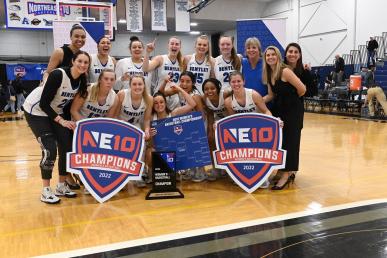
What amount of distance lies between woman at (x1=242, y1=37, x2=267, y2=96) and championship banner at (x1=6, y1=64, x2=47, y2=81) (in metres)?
17.9

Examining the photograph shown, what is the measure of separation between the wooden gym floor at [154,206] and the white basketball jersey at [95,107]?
846mm

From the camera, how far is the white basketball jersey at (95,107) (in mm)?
3783

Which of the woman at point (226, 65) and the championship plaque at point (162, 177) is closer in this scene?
the championship plaque at point (162, 177)

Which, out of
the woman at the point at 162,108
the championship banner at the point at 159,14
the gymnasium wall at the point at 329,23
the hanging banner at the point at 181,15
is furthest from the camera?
the hanging banner at the point at 181,15

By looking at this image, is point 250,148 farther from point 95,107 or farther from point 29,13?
point 29,13

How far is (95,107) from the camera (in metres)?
3.80

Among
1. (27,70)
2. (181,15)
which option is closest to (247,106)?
(181,15)

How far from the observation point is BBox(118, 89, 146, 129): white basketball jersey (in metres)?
3.90

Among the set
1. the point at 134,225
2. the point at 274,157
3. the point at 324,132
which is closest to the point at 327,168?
the point at 274,157

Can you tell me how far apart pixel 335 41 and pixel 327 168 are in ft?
42.8

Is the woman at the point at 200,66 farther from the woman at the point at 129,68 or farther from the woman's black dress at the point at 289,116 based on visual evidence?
the woman's black dress at the point at 289,116

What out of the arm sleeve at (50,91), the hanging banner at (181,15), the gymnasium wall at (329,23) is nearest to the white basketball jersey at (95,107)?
the arm sleeve at (50,91)

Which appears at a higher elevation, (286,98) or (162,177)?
(286,98)

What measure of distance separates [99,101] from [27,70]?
1854 centimetres
